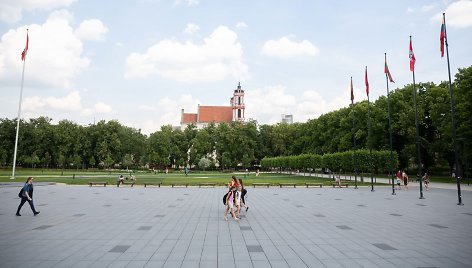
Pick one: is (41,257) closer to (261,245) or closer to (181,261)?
(181,261)

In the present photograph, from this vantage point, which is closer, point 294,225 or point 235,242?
point 235,242

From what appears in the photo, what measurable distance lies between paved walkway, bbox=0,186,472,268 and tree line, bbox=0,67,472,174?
4151cm

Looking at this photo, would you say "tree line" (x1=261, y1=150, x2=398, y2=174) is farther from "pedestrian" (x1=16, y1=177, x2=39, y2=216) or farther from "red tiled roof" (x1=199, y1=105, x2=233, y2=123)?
"red tiled roof" (x1=199, y1=105, x2=233, y2=123)

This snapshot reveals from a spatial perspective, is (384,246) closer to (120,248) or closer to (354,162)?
(120,248)

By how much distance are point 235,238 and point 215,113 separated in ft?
428

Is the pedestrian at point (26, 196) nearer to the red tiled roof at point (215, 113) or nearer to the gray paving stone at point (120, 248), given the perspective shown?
the gray paving stone at point (120, 248)

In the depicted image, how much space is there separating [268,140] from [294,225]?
9214 centimetres

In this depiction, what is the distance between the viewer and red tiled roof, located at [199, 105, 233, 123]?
455 feet

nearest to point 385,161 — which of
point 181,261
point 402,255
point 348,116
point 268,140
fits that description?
point 348,116

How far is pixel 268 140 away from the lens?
4124 inches

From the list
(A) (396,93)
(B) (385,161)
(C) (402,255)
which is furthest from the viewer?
(A) (396,93)

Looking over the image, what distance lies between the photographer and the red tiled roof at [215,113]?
13875 centimetres

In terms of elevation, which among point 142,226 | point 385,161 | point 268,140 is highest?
point 268,140

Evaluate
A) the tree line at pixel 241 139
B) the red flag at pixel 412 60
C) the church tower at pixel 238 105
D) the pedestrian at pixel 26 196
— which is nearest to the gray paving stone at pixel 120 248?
the pedestrian at pixel 26 196
